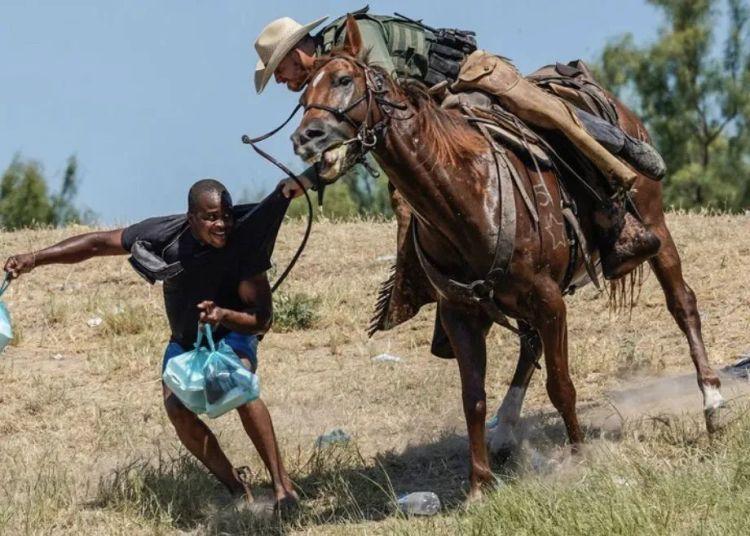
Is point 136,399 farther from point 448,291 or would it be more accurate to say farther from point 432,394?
point 448,291

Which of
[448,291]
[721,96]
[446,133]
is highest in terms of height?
[721,96]

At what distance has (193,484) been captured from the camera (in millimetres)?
8281

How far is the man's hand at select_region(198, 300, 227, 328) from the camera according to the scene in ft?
24.0

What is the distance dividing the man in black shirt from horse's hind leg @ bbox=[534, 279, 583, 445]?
4.63ft

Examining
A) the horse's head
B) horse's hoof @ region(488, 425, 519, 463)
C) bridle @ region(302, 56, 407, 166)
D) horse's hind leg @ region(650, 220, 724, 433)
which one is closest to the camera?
the horse's head

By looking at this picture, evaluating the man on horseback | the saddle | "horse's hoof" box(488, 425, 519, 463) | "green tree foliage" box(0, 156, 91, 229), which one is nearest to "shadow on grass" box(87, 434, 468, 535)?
"horse's hoof" box(488, 425, 519, 463)

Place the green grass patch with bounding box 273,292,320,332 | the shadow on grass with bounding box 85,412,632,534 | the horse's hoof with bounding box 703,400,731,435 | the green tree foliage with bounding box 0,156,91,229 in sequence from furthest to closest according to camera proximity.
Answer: the green tree foliage with bounding box 0,156,91,229, the green grass patch with bounding box 273,292,320,332, the horse's hoof with bounding box 703,400,731,435, the shadow on grass with bounding box 85,412,632,534

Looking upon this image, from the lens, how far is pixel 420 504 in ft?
25.2

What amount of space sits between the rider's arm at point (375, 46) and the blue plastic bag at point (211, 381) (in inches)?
61.6

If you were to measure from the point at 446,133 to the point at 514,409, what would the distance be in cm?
212

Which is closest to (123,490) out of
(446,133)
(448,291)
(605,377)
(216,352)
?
(216,352)

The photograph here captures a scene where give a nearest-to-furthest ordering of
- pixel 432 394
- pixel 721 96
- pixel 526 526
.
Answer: pixel 526 526, pixel 432 394, pixel 721 96

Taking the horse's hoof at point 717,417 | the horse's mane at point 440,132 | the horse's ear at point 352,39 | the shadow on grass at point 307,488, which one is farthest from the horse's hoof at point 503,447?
the horse's ear at point 352,39

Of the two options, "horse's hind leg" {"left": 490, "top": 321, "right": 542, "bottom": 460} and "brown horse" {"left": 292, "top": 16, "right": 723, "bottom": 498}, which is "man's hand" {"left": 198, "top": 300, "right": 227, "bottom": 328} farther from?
"horse's hind leg" {"left": 490, "top": 321, "right": 542, "bottom": 460}
